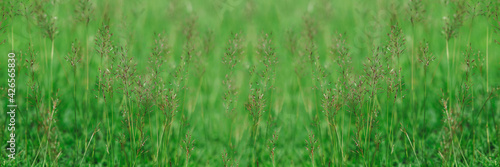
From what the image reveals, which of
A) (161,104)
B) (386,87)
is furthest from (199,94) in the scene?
(386,87)

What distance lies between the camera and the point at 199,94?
166 inches

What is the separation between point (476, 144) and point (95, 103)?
3.07 m

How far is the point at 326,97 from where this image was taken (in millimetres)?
3217

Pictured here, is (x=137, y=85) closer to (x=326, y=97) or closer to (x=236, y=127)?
(x=236, y=127)

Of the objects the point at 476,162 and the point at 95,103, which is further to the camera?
the point at 95,103

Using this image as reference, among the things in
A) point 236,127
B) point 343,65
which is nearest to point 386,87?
point 343,65

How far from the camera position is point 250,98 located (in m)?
3.33

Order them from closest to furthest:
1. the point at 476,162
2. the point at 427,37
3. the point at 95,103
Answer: the point at 476,162 < the point at 95,103 < the point at 427,37

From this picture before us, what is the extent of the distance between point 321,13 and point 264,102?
6.29 ft

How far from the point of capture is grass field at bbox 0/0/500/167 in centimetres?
330

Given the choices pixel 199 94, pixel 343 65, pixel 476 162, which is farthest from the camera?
pixel 199 94

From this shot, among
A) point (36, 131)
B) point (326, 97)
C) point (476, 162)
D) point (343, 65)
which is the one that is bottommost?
point (476, 162)

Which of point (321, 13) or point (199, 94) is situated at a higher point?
point (321, 13)

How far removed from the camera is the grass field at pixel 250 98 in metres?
3.30
